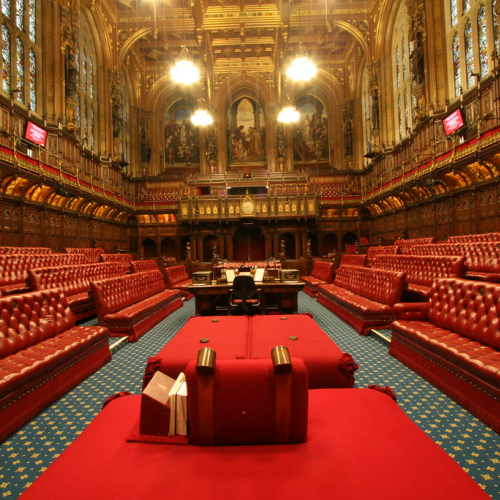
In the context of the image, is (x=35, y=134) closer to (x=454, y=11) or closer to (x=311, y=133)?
(x=454, y=11)

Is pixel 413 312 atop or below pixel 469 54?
below

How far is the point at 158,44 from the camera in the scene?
71.9 ft

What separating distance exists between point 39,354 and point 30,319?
69 centimetres

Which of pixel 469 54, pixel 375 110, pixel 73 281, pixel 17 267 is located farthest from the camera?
pixel 375 110

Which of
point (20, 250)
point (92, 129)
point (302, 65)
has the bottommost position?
point (20, 250)

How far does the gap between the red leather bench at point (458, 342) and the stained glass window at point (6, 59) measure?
15.3m

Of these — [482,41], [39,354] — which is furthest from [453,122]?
[39,354]

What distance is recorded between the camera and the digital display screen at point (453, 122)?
11008mm

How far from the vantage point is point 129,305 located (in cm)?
626

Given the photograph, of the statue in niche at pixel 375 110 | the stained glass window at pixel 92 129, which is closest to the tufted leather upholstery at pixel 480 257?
the statue in niche at pixel 375 110

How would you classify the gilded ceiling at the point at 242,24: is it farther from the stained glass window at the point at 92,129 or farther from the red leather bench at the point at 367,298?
the red leather bench at the point at 367,298

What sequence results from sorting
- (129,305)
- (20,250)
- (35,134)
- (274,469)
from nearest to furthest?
(274,469) → (129,305) → (20,250) → (35,134)

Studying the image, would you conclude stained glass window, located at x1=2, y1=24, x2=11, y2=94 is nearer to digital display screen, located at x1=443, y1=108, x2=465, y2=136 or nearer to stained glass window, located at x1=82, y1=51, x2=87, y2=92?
stained glass window, located at x1=82, y1=51, x2=87, y2=92

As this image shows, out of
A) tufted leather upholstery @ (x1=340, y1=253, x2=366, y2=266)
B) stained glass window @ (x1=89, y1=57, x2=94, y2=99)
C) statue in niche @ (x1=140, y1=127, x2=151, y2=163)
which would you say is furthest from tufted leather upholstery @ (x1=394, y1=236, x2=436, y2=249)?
statue in niche @ (x1=140, y1=127, x2=151, y2=163)
